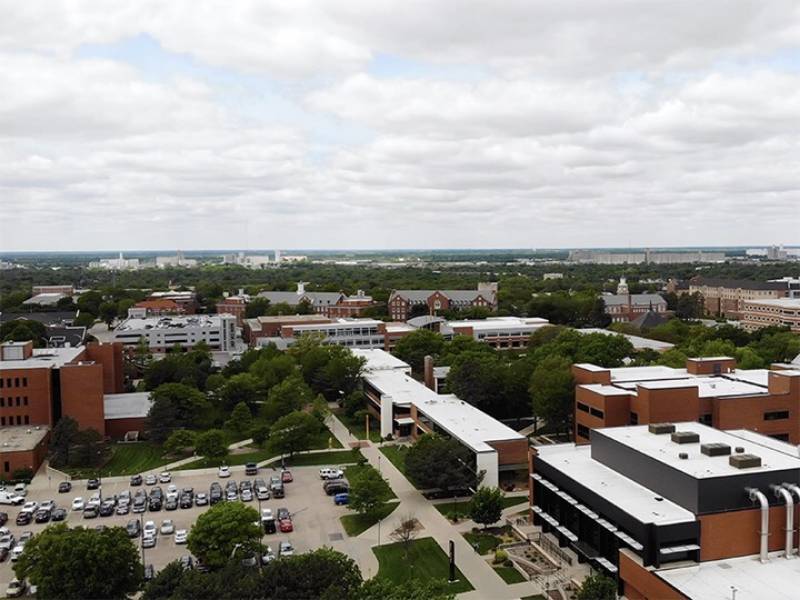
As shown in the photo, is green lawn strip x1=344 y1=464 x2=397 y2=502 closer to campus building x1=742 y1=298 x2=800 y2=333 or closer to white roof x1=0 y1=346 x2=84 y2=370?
white roof x1=0 y1=346 x2=84 y2=370

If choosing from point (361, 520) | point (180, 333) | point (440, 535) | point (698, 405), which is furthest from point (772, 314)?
point (361, 520)

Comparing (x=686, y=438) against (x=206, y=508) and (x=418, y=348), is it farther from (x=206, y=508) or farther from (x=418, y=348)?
(x=418, y=348)

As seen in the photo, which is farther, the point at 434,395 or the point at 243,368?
the point at 243,368

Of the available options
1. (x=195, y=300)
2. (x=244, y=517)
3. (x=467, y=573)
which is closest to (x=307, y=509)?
(x=244, y=517)

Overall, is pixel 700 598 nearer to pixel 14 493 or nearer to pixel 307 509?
pixel 307 509

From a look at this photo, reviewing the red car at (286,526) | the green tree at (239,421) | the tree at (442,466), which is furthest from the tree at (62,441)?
the tree at (442,466)
